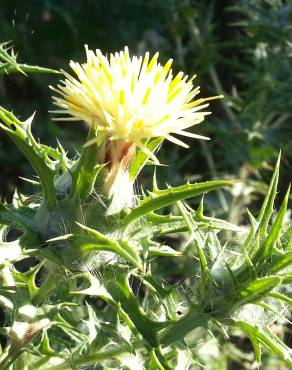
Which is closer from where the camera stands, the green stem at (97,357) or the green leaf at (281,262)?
the green leaf at (281,262)

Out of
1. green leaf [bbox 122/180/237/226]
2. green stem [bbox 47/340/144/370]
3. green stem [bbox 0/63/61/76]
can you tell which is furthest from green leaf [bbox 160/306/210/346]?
green stem [bbox 0/63/61/76]

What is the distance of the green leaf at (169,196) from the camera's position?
1248mm

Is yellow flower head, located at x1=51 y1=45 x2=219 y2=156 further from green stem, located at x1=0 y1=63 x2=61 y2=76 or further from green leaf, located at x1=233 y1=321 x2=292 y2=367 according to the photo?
green leaf, located at x1=233 y1=321 x2=292 y2=367

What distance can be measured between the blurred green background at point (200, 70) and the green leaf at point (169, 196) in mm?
1342

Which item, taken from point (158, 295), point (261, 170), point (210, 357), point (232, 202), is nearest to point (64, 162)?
point (158, 295)

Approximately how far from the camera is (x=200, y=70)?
3727 millimetres

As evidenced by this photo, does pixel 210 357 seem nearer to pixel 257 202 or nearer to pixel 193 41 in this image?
pixel 257 202

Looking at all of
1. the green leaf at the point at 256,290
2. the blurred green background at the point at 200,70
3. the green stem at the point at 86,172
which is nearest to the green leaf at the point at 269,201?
the green leaf at the point at 256,290

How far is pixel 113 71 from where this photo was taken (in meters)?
1.38

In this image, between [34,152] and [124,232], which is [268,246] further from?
[34,152]

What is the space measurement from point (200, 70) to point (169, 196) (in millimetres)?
2536

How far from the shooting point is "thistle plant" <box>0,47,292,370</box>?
1.33 m

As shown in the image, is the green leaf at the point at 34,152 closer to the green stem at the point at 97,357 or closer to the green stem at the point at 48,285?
the green stem at the point at 48,285

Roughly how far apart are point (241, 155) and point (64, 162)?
198 cm
